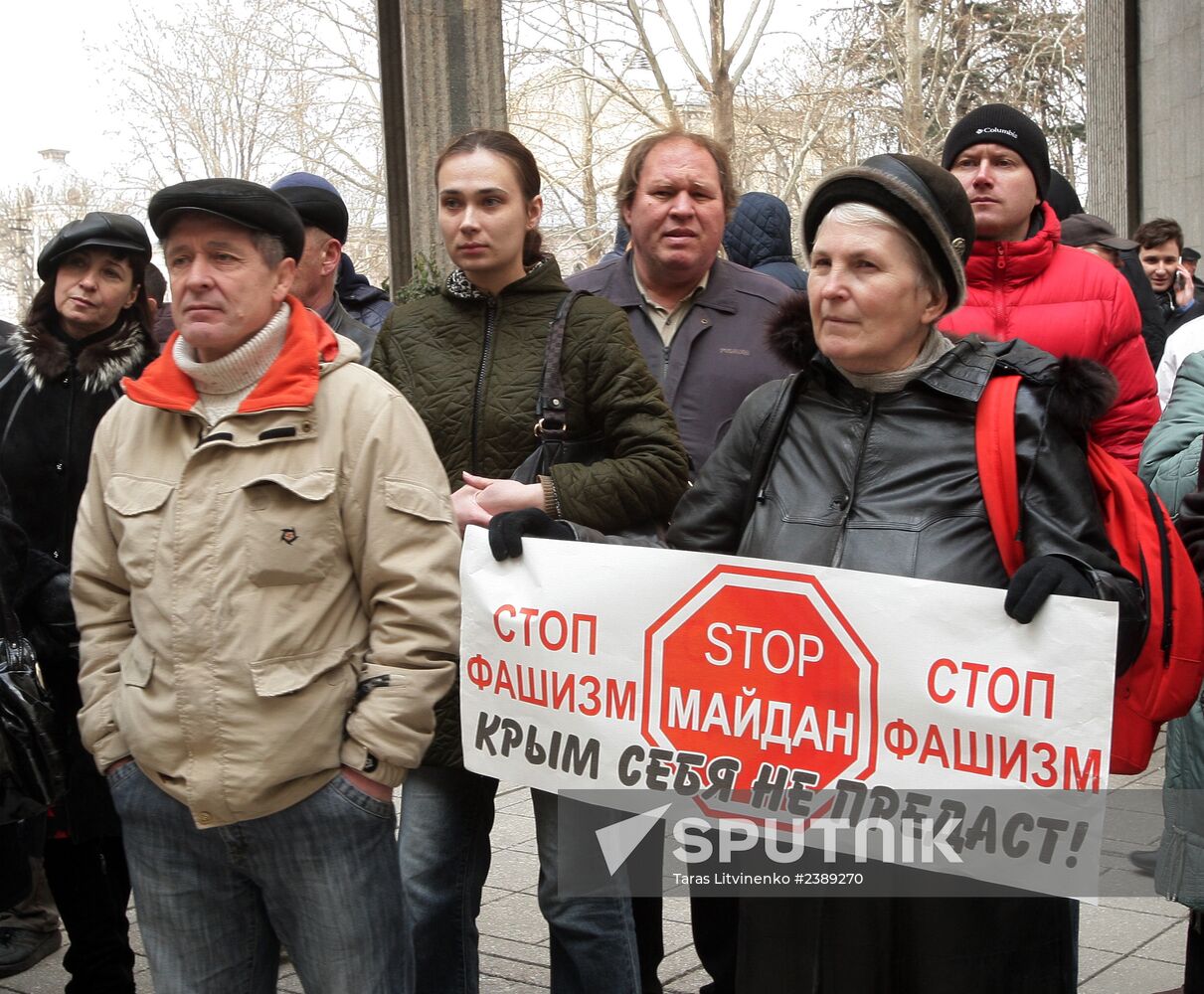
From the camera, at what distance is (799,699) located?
2846 mm

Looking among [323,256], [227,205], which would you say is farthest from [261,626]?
[323,256]

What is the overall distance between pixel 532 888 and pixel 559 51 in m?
19.8

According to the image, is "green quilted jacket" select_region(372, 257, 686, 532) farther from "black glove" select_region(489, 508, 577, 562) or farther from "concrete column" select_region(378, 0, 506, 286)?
"concrete column" select_region(378, 0, 506, 286)

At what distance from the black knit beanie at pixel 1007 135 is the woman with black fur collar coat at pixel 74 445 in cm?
243

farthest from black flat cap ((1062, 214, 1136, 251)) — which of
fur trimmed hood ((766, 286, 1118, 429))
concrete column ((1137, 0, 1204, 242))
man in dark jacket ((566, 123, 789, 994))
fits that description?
concrete column ((1137, 0, 1204, 242))

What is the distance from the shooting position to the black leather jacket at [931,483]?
8.79ft

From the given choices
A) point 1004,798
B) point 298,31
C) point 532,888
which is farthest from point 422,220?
point 298,31

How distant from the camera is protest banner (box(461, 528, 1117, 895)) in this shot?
262cm

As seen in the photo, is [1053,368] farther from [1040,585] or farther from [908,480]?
[1040,585]

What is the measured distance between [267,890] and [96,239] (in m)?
2.22

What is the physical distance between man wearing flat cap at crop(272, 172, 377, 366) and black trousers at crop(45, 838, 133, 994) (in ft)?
5.55

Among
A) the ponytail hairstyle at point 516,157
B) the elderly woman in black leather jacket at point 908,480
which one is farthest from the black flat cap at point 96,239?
the elderly woman in black leather jacket at point 908,480

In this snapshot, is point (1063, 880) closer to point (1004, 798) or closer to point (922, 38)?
point (1004, 798)

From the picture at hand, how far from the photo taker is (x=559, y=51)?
76.8 feet
